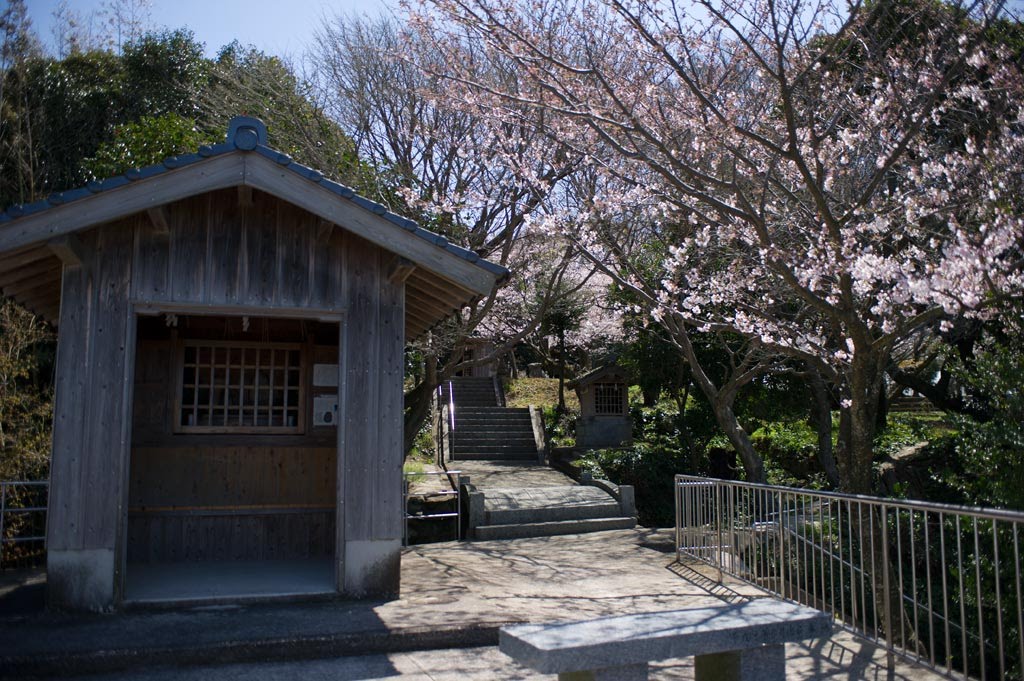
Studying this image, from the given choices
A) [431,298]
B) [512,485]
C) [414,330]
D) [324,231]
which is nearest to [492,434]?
[512,485]

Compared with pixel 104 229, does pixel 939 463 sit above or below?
below

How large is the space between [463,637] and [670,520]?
13.2 metres

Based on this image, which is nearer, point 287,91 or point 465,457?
point 287,91

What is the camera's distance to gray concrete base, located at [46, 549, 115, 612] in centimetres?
635

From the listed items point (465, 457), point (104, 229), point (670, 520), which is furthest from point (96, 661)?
point (465, 457)

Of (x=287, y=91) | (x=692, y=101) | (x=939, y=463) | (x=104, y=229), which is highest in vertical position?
(x=287, y=91)

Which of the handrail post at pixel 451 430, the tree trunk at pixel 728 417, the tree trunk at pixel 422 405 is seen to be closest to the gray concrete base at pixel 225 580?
the tree trunk at pixel 422 405

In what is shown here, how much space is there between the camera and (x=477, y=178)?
14820mm

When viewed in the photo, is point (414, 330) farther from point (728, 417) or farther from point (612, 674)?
point (612, 674)

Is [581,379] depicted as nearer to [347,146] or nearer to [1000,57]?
[347,146]

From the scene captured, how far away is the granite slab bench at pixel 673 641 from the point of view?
3754mm

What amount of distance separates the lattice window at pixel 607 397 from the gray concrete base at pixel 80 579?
59.9 feet

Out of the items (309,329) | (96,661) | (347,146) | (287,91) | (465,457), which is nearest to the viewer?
(96,661)

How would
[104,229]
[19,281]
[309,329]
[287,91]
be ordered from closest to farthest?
1. [104,229]
2. [19,281]
3. [309,329]
4. [287,91]
